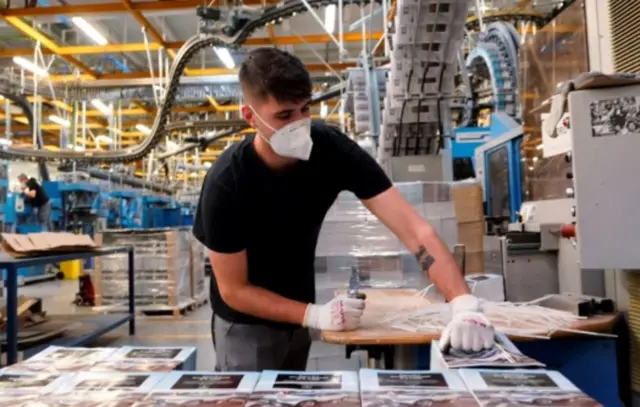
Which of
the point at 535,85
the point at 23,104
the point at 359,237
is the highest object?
the point at 23,104

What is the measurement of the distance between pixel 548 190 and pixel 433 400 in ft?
7.92

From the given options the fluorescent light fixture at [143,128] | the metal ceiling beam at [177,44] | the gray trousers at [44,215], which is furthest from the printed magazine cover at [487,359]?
the fluorescent light fixture at [143,128]

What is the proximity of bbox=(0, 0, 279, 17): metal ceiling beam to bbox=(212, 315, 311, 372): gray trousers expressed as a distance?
4.76 metres

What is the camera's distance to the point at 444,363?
1028 mm

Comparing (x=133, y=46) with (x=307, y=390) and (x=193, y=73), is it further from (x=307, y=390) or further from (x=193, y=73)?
(x=307, y=390)

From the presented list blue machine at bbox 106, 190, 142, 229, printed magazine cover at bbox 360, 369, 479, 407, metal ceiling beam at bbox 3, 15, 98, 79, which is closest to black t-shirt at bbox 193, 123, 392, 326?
printed magazine cover at bbox 360, 369, 479, 407

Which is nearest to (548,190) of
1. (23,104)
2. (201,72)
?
(201,72)

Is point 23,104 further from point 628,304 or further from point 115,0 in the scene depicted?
point 628,304

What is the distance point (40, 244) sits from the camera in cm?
340

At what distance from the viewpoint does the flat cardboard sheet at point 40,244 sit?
3.23 meters

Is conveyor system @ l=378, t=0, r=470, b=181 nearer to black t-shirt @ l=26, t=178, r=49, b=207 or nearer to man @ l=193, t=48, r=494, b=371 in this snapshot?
man @ l=193, t=48, r=494, b=371

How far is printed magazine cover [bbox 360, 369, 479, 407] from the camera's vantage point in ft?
2.50

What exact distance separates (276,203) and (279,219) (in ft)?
0.16

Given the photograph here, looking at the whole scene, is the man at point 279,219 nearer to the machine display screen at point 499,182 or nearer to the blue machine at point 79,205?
the machine display screen at point 499,182
